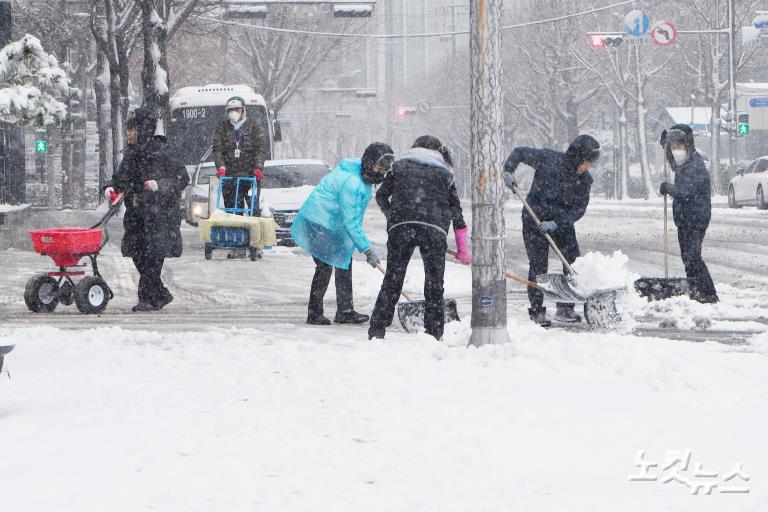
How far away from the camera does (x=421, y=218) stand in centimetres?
950

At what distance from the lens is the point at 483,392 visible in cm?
725

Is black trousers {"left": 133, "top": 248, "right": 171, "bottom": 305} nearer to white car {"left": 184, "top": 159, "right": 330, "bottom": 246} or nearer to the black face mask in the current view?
the black face mask

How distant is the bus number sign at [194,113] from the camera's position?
97.5 ft

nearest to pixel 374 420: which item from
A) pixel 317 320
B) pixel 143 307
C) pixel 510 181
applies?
pixel 510 181

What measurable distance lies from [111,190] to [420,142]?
13.6 ft

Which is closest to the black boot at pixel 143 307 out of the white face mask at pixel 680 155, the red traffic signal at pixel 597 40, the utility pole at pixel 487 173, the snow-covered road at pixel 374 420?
the snow-covered road at pixel 374 420

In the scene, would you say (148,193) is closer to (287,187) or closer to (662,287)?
(662,287)

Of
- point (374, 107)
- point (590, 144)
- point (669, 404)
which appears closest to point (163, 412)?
point (669, 404)

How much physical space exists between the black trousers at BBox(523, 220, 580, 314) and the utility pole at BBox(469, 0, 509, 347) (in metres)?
2.82

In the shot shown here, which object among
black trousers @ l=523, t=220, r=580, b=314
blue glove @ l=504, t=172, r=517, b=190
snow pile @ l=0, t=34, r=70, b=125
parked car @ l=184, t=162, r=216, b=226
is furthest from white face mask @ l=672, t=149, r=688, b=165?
parked car @ l=184, t=162, r=216, b=226

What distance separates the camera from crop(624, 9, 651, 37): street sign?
41.4m

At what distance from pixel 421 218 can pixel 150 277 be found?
4.20m

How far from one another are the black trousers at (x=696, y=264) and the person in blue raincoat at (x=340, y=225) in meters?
3.27

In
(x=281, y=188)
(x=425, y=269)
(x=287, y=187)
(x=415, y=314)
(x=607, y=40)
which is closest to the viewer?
(x=425, y=269)
